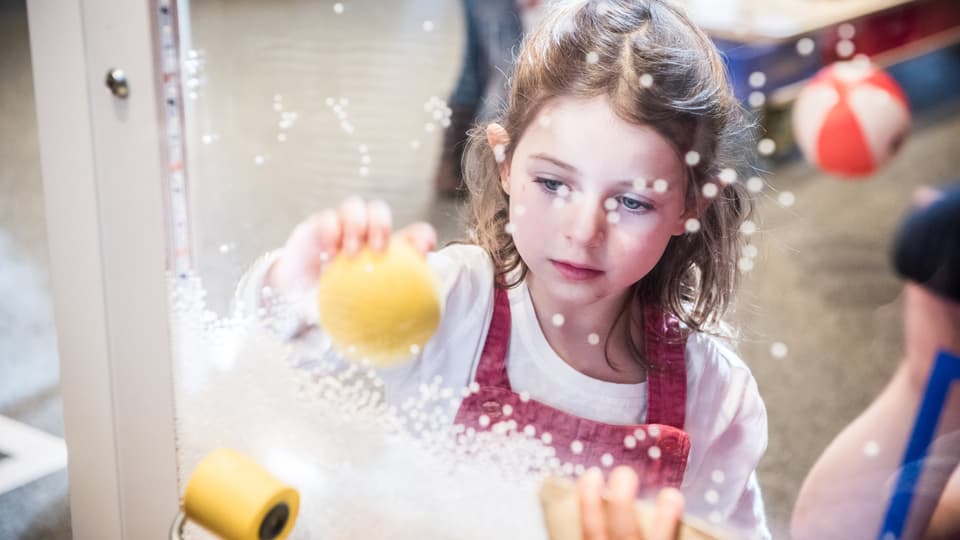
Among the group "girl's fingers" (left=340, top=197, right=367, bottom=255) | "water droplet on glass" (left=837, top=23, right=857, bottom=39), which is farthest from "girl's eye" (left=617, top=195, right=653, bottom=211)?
"girl's fingers" (left=340, top=197, right=367, bottom=255)

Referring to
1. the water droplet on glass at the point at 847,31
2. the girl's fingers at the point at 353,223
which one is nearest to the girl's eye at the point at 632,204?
the water droplet on glass at the point at 847,31

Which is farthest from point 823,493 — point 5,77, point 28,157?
point 5,77

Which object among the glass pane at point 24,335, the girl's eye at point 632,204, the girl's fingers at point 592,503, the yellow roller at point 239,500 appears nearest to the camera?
the girl's eye at point 632,204

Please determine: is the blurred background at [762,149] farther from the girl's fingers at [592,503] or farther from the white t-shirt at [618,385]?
the girl's fingers at [592,503]

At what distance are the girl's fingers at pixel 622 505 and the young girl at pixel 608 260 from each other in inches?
0.5

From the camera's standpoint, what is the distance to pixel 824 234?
0.73m

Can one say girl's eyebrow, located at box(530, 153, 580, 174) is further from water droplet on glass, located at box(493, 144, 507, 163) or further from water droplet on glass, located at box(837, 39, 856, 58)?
water droplet on glass, located at box(837, 39, 856, 58)

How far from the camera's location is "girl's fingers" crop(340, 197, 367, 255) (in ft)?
3.21

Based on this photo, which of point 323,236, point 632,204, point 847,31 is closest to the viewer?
point 847,31

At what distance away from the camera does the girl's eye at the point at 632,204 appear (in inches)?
31.1

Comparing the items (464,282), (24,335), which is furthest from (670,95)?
(24,335)

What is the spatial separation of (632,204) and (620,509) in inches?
12.3

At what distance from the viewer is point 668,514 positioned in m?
0.87

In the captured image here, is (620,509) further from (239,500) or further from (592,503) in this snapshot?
(239,500)
